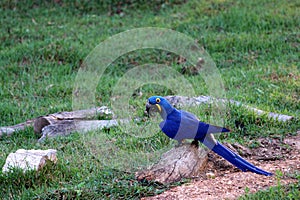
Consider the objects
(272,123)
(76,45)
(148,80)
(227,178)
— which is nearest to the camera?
(227,178)

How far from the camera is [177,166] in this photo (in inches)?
199

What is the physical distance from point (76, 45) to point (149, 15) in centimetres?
192

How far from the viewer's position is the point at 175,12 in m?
11.0

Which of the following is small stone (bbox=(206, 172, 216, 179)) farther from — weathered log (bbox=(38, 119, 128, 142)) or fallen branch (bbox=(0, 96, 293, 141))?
weathered log (bbox=(38, 119, 128, 142))

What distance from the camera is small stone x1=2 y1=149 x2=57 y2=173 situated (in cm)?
529

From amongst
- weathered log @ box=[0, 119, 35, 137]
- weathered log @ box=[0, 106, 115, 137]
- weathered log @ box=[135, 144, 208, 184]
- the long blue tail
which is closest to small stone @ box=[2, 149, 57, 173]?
weathered log @ box=[135, 144, 208, 184]

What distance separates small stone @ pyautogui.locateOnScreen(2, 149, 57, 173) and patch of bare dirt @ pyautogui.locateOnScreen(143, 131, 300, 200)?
3.83 feet

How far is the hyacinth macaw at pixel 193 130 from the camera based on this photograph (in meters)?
4.95

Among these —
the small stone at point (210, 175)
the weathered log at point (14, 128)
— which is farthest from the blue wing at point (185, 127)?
the weathered log at point (14, 128)

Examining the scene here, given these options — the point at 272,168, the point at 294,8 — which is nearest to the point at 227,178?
the point at 272,168

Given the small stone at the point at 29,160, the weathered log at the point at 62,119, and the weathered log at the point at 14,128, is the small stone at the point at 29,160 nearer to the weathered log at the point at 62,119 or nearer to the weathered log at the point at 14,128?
the weathered log at the point at 62,119

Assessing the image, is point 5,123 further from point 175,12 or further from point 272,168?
point 175,12

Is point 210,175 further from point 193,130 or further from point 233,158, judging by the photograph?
point 193,130

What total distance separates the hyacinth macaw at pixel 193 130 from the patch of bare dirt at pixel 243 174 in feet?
0.37
